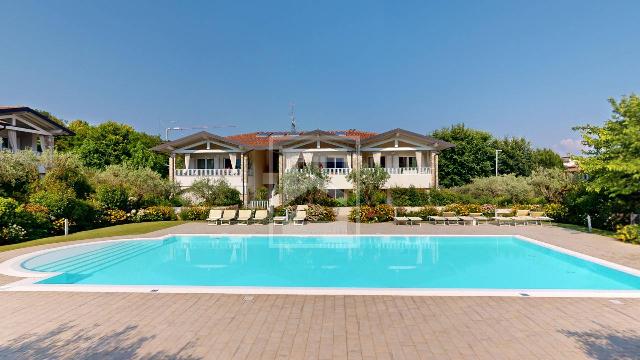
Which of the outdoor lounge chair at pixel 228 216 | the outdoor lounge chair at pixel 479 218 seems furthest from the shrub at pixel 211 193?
the outdoor lounge chair at pixel 479 218

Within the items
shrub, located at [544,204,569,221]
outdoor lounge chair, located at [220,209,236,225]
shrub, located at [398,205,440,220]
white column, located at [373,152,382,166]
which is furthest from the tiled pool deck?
white column, located at [373,152,382,166]

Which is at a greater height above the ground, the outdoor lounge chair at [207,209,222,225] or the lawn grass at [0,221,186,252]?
the outdoor lounge chair at [207,209,222,225]

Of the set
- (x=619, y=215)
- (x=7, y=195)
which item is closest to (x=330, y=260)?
(x=619, y=215)

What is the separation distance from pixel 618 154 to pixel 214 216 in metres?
20.2

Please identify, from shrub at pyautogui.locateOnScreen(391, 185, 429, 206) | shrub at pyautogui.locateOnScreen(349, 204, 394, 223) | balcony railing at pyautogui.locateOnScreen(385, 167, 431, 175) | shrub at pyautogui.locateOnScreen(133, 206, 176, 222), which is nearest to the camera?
shrub at pyautogui.locateOnScreen(349, 204, 394, 223)

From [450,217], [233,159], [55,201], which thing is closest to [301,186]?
[233,159]

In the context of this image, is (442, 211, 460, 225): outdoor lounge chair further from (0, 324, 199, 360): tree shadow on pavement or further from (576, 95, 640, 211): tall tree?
(0, 324, 199, 360): tree shadow on pavement

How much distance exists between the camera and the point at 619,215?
1619cm

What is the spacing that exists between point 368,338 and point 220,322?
239 cm

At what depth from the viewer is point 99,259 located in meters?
11.9

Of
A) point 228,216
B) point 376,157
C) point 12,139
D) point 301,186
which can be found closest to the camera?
point 228,216

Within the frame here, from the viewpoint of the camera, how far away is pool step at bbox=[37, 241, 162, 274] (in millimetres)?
10398

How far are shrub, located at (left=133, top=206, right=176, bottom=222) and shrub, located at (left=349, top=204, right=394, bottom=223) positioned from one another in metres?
11.7

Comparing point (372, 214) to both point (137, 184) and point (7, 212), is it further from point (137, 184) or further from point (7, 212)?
point (7, 212)
